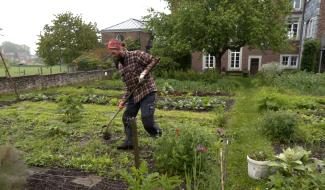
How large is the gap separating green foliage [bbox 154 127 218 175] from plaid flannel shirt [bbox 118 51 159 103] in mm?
1002

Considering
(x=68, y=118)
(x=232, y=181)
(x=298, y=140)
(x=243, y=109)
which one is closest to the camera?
(x=232, y=181)

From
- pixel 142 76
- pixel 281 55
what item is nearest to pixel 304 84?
pixel 142 76

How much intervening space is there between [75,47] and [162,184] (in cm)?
2629

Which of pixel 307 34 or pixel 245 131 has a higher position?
pixel 307 34

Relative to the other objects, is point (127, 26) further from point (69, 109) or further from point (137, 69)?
point (137, 69)

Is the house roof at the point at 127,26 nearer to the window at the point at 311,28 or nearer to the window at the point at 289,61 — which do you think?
the window at the point at 289,61

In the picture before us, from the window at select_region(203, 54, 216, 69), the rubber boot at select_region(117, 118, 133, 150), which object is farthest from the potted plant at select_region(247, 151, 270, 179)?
the window at select_region(203, 54, 216, 69)

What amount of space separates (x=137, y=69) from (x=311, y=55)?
19.2 m

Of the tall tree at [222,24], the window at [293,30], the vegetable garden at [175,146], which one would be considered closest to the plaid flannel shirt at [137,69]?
the vegetable garden at [175,146]

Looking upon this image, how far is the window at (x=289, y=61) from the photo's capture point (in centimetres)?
2469

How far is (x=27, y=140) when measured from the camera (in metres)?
5.49

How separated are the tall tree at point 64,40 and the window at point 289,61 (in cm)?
1740

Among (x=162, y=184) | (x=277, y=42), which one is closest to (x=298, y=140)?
(x=162, y=184)

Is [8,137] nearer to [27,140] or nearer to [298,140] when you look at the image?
[27,140]
